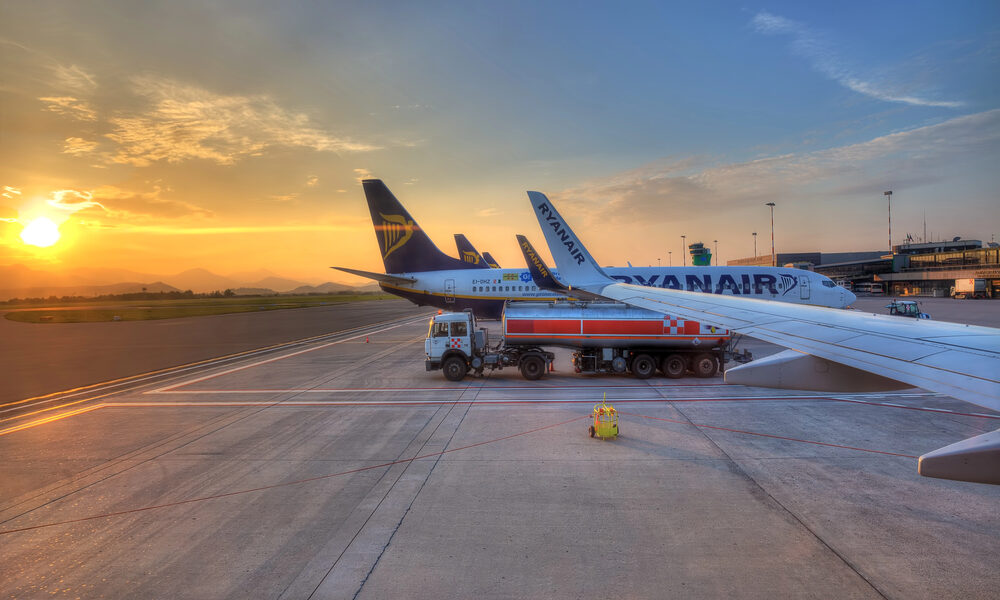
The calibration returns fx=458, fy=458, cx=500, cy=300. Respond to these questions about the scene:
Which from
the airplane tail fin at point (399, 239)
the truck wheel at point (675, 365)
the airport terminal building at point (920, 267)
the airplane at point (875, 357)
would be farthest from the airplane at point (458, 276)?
the airport terminal building at point (920, 267)

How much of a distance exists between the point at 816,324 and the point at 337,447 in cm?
1186

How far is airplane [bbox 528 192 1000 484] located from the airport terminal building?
99.2 meters

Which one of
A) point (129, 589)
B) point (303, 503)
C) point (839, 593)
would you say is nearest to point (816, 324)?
point (839, 593)

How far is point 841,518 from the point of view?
8.59 meters

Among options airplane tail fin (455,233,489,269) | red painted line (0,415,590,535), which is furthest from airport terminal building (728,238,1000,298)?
red painted line (0,415,590,535)

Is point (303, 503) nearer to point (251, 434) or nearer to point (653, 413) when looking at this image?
point (251, 434)

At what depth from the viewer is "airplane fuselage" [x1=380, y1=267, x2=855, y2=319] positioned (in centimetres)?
3269

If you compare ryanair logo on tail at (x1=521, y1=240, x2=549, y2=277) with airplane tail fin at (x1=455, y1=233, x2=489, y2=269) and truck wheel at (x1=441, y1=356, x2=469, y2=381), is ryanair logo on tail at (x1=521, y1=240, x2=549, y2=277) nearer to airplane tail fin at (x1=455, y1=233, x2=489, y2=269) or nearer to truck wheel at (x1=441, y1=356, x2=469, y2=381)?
truck wheel at (x1=441, y1=356, x2=469, y2=381)

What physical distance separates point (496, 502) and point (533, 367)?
12267 millimetres

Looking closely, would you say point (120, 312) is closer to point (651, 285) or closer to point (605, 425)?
point (651, 285)

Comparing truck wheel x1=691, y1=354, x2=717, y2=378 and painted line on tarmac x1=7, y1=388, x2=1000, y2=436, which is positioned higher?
truck wheel x1=691, y1=354, x2=717, y2=378

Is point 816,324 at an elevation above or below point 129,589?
above

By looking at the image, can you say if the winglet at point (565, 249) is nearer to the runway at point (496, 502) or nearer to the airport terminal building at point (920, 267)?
the runway at point (496, 502)

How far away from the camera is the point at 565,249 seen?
50.1 feet
